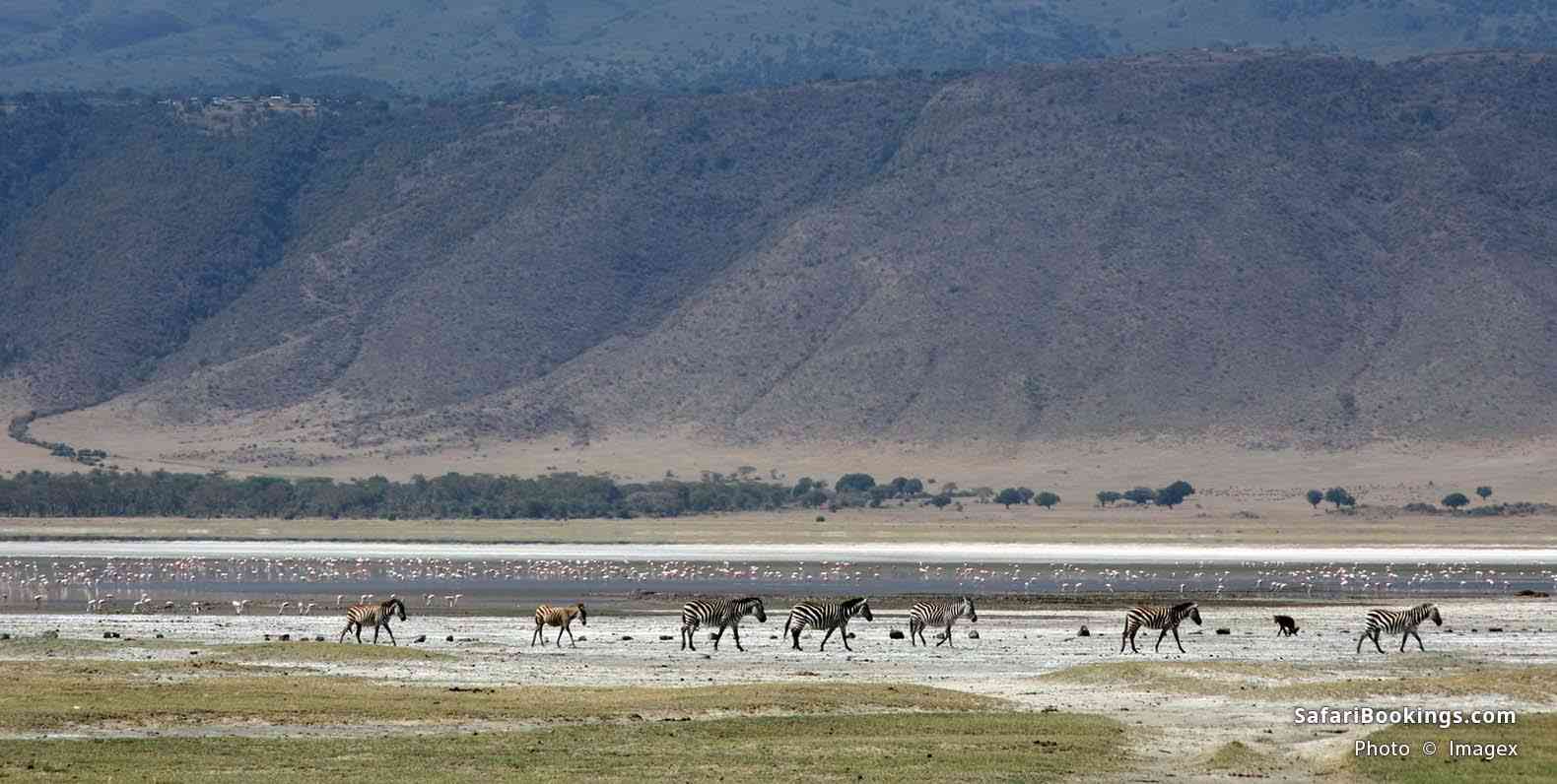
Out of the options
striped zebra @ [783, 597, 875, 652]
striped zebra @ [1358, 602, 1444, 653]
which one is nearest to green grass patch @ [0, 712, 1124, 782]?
striped zebra @ [783, 597, 875, 652]

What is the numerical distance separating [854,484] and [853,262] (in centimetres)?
3345

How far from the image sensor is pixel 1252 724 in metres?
29.0

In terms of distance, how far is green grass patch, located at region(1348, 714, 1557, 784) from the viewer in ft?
78.6

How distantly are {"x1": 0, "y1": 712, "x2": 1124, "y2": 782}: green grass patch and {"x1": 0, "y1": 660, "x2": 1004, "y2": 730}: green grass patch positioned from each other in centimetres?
155

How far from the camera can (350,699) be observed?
1199 inches

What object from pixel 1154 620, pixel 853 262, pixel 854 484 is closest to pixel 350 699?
pixel 1154 620

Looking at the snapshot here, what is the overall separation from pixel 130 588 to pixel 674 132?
110 m

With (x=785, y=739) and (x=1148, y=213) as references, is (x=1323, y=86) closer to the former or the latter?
(x=1148, y=213)

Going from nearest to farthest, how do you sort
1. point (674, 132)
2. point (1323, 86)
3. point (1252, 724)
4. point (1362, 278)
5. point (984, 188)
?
point (1252, 724)
point (1362, 278)
point (984, 188)
point (1323, 86)
point (674, 132)

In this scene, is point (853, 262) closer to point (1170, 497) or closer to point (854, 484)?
point (854, 484)

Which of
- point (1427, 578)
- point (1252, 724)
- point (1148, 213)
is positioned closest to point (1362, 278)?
point (1148, 213)

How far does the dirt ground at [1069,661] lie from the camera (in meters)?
30.0

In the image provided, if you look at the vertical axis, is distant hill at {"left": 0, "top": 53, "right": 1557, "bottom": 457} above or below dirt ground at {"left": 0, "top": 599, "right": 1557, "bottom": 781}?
above

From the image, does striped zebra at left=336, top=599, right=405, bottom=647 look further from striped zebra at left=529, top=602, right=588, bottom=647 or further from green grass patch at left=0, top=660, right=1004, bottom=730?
green grass patch at left=0, top=660, right=1004, bottom=730
